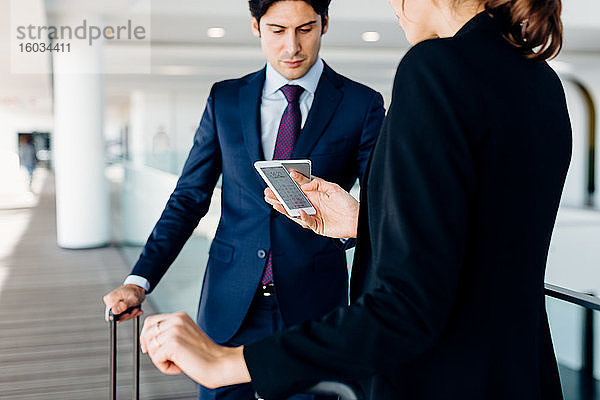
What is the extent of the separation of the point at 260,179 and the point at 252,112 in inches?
8.0

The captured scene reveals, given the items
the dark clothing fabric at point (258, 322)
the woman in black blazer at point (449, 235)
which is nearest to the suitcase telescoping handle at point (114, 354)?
the dark clothing fabric at point (258, 322)

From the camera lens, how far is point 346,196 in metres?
1.36

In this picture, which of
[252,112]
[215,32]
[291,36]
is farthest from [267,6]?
[215,32]

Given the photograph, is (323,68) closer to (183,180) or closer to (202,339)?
(183,180)

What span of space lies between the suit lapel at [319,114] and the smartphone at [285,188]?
354 millimetres

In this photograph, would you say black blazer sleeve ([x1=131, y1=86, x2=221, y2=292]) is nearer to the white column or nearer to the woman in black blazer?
the woman in black blazer

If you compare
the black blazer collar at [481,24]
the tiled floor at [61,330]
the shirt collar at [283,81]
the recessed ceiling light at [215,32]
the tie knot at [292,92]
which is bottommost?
the tiled floor at [61,330]

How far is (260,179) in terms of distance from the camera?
5.94 feet

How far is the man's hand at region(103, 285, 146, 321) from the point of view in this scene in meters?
1.46

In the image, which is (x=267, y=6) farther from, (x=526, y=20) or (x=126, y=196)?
(x=126, y=196)

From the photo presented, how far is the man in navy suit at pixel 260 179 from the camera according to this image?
183cm

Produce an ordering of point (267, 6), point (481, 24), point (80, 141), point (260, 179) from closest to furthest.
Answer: point (481, 24) < point (260, 179) < point (267, 6) < point (80, 141)

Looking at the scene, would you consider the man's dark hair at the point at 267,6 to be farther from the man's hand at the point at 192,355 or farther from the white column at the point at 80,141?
the white column at the point at 80,141

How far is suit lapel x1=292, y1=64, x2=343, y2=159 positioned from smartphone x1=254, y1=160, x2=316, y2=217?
354 millimetres
